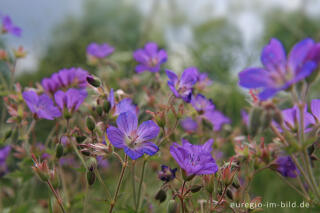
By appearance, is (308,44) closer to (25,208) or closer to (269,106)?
(269,106)

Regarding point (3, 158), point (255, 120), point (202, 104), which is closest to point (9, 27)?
point (3, 158)

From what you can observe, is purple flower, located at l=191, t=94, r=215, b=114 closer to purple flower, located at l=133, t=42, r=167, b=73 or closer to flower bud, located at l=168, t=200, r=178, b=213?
purple flower, located at l=133, t=42, r=167, b=73

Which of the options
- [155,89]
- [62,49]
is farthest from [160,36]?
[155,89]

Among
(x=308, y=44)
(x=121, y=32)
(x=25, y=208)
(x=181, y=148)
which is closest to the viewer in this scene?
(x=308, y=44)

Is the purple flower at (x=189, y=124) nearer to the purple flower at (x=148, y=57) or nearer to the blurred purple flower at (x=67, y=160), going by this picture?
the purple flower at (x=148, y=57)

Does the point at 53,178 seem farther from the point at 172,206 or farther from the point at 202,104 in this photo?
the point at 202,104

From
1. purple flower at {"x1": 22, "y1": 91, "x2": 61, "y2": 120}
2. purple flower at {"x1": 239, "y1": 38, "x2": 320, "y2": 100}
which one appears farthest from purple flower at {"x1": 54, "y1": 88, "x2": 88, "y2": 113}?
purple flower at {"x1": 239, "y1": 38, "x2": 320, "y2": 100}
